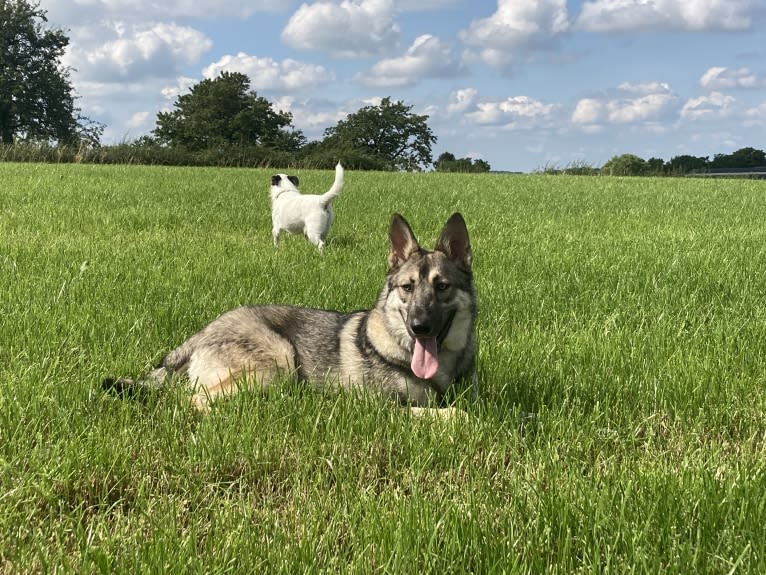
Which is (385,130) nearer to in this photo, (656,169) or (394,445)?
(656,169)

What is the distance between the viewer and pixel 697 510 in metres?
2.32

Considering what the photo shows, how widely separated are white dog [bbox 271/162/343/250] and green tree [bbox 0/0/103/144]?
60247 mm

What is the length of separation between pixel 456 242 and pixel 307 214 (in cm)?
596

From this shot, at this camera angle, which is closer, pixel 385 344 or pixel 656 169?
pixel 385 344

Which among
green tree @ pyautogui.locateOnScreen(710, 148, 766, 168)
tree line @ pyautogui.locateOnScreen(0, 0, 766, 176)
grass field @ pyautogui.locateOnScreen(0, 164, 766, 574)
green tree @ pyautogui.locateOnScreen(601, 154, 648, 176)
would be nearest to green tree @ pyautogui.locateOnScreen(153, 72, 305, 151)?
tree line @ pyautogui.locateOnScreen(0, 0, 766, 176)


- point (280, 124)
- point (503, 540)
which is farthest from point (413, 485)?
point (280, 124)

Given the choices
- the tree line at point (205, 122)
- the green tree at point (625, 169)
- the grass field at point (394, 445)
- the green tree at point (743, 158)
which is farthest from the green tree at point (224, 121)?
the grass field at point (394, 445)

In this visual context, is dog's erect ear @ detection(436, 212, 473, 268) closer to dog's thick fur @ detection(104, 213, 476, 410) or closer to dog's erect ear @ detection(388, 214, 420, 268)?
dog's thick fur @ detection(104, 213, 476, 410)

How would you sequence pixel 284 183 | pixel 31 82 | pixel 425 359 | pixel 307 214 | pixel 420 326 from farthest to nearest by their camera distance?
pixel 31 82, pixel 284 183, pixel 307 214, pixel 425 359, pixel 420 326

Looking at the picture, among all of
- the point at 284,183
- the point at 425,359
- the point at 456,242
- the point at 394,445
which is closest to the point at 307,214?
the point at 284,183

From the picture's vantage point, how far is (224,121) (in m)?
69.3

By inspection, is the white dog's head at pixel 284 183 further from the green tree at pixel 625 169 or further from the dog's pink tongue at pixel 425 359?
the green tree at pixel 625 169

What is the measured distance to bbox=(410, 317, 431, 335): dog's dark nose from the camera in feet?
11.6

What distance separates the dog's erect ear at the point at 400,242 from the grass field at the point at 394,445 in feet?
3.24
